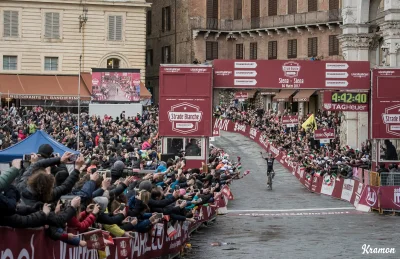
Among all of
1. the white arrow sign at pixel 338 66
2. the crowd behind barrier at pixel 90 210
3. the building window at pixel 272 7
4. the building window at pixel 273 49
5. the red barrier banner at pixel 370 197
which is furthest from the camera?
the building window at pixel 273 49

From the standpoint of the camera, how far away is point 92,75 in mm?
65562

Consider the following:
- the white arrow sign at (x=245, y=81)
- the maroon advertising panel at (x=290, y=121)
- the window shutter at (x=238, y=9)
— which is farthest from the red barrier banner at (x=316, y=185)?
the window shutter at (x=238, y=9)

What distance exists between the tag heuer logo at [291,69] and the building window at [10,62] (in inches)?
1385

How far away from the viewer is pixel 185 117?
3741cm

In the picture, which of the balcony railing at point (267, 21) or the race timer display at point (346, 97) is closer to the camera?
the race timer display at point (346, 97)

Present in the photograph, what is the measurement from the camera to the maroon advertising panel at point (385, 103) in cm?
3825

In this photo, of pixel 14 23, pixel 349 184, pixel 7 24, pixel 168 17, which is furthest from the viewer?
pixel 168 17

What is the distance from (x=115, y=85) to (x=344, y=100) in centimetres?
2851

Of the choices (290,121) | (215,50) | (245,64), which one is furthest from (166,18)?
(245,64)

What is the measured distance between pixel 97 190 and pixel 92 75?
5118 centimetres

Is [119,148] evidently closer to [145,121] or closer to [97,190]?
[145,121]

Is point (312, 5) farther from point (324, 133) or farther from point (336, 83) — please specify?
point (336, 83)

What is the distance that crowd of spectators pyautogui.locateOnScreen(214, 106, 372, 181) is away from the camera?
43688 mm

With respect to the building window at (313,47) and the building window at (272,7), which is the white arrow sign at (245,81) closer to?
the building window at (313,47)
